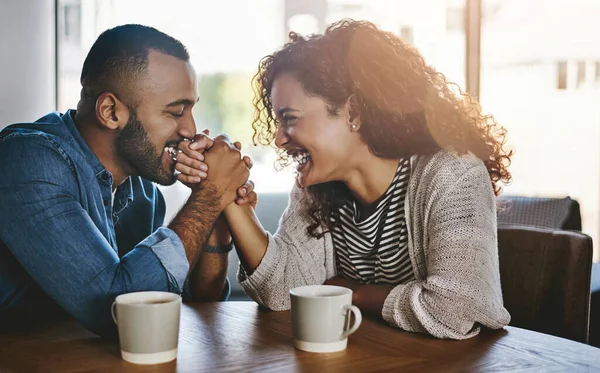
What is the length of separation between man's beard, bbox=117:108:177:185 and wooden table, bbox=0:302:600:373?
0.44m

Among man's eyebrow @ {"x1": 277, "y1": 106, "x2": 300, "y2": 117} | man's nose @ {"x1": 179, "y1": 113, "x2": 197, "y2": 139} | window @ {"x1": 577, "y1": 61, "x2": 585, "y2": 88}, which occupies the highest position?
window @ {"x1": 577, "y1": 61, "x2": 585, "y2": 88}

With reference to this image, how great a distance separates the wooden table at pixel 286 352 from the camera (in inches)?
37.3

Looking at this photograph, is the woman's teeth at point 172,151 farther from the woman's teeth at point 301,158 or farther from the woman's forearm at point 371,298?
the woman's forearm at point 371,298

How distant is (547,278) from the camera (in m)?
1.57

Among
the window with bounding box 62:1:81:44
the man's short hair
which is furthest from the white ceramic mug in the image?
the window with bounding box 62:1:81:44

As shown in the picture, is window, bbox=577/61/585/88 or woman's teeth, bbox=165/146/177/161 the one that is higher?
window, bbox=577/61/585/88

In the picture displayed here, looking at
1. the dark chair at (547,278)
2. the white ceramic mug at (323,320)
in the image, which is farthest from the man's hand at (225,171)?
the dark chair at (547,278)

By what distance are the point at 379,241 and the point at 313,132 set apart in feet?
0.95

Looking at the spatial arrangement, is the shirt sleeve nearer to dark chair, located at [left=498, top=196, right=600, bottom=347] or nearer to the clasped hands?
the clasped hands

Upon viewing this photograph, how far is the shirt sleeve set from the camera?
1.15 m

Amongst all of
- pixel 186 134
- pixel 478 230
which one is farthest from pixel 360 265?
pixel 186 134

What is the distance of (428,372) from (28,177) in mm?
785

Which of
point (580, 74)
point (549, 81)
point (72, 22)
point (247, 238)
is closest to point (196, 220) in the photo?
point (247, 238)

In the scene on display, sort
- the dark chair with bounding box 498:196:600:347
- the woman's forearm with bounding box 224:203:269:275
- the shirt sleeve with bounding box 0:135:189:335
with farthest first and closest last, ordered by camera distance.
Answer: the dark chair with bounding box 498:196:600:347, the woman's forearm with bounding box 224:203:269:275, the shirt sleeve with bounding box 0:135:189:335
